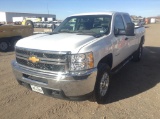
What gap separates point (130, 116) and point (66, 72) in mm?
1558

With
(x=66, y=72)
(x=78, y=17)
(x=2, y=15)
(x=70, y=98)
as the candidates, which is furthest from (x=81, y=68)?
(x=2, y=15)

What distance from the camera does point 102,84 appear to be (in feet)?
13.3

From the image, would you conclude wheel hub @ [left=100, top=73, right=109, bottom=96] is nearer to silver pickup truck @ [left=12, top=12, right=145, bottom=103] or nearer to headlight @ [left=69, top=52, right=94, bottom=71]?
silver pickup truck @ [left=12, top=12, right=145, bottom=103]

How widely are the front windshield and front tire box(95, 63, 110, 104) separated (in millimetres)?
1011

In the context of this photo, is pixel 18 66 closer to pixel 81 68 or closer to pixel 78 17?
pixel 81 68

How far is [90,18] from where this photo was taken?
5.10 meters

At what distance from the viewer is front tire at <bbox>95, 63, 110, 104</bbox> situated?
3745 mm

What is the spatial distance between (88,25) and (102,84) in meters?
1.74

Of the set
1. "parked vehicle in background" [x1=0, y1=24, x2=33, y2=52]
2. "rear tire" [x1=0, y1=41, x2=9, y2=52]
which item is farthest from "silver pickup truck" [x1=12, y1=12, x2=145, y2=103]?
"rear tire" [x1=0, y1=41, x2=9, y2=52]

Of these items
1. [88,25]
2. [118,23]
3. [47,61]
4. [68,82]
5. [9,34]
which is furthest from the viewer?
[9,34]

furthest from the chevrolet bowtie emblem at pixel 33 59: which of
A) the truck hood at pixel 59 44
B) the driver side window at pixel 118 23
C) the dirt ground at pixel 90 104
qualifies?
the driver side window at pixel 118 23

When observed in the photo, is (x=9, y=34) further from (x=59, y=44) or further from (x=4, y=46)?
(x=59, y=44)

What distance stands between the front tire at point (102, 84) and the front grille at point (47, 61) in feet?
2.63

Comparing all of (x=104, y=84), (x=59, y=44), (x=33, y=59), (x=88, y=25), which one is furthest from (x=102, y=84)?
(x=88, y=25)
